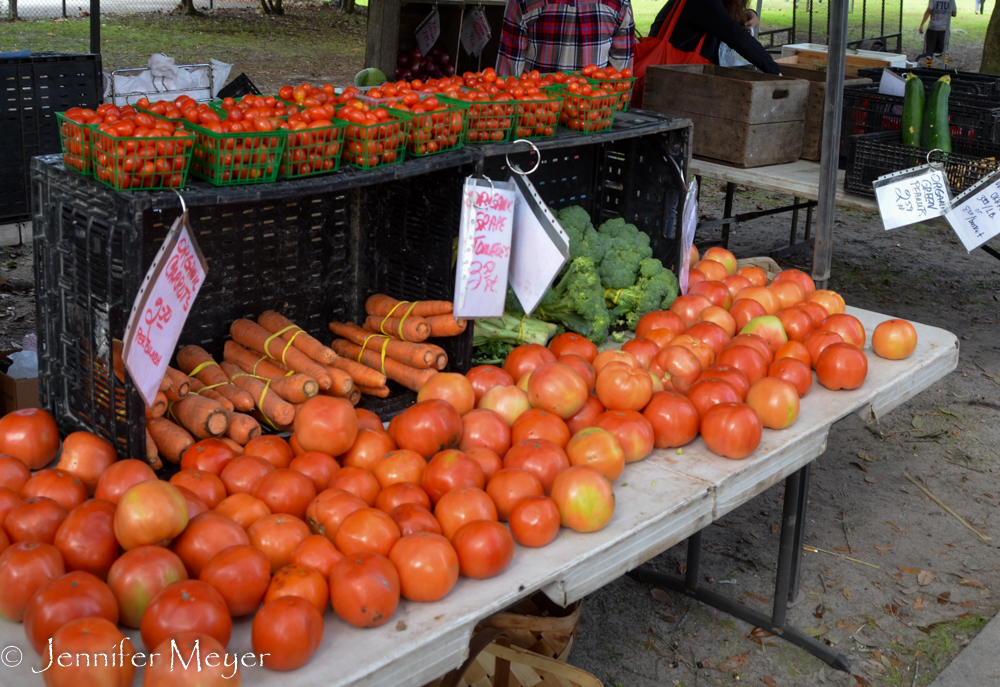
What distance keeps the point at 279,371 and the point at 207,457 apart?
531 millimetres

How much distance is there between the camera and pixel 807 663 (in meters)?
3.25

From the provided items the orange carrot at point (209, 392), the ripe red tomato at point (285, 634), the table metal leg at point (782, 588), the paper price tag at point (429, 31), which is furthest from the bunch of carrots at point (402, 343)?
the paper price tag at point (429, 31)

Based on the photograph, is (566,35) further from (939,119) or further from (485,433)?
(485,433)

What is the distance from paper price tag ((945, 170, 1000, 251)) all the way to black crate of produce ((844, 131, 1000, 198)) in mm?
336

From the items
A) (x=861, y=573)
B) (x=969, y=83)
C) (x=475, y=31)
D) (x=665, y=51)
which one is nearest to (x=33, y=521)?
(x=861, y=573)

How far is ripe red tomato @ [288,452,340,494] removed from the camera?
2168 millimetres

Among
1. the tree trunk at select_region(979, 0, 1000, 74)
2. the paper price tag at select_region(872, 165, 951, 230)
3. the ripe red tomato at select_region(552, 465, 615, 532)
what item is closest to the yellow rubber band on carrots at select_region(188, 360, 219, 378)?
the ripe red tomato at select_region(552, 465, 615, 532)

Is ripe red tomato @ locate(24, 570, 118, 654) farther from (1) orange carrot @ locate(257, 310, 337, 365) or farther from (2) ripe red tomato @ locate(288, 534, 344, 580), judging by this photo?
(1) orange carrot @ locate(257, 310, 337, 365)

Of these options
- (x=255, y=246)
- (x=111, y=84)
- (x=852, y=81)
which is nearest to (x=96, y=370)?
(x=255, y=246)

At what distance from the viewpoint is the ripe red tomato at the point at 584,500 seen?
208 centimetres

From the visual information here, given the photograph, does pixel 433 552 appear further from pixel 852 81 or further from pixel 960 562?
pixel 852 81

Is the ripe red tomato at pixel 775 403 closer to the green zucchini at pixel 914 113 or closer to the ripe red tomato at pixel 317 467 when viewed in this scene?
the ripe red tomato at pixel 317 467

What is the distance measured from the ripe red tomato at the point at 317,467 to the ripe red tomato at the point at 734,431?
39.7 inches

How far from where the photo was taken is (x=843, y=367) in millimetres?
2855
